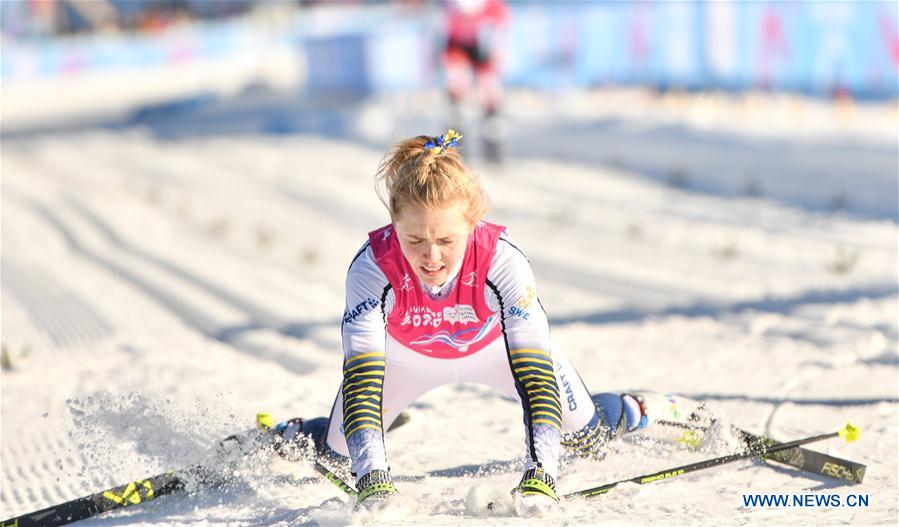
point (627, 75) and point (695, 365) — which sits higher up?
point (627, 75)

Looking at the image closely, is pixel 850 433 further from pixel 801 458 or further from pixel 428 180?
pixel 428 180

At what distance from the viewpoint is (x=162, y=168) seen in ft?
42.9

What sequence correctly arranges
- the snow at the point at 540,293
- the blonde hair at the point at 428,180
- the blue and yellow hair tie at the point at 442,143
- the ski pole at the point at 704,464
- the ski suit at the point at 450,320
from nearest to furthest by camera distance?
1. the blonde hair at the point at 428,180
2. the blue and yellow hair tie at the point at 442,143
3. the ski suit at the point at 450,320
4. the ski pole at the point at 704,464
5. the snow at the point at 540,293

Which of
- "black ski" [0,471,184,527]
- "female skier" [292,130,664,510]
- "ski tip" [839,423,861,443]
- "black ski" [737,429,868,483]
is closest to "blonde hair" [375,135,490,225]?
"female skier" [292,130,664,510]

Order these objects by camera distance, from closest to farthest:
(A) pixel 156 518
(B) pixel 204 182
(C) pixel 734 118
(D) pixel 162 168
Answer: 1. (A) pixel 156 518
2. (B) pixel 204 182
3. (D) pixel 162 168
4. (C) pixel 734 118

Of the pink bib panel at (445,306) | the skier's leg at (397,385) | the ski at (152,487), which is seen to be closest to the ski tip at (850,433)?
the pink bib panel at (445,306)

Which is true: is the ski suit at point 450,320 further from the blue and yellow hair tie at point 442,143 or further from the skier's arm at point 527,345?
the blue and yellow hair tie at point 442,143

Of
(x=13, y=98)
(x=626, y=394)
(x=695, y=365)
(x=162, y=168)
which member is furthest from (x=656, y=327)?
(x=13, y=98)

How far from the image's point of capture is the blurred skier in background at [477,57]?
11.8m

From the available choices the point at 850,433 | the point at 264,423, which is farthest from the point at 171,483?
the point at 850,433

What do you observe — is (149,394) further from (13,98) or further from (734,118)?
(13,98)

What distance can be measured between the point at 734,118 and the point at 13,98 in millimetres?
17258

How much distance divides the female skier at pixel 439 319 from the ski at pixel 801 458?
655 mm

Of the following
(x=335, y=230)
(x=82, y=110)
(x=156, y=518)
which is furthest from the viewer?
(x=82, y=110)
